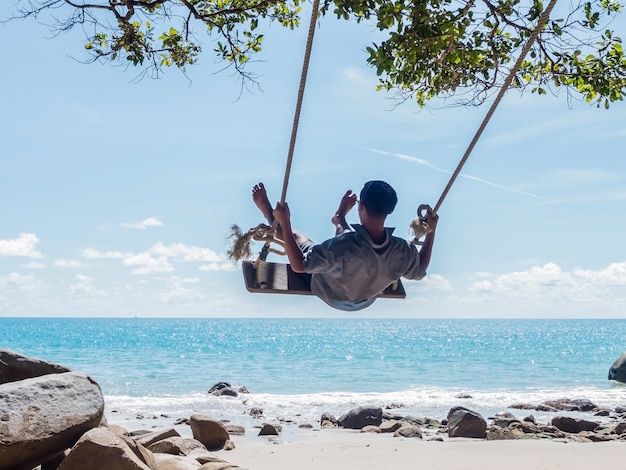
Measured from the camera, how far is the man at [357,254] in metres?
4.90

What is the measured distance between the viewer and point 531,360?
38.2 metres

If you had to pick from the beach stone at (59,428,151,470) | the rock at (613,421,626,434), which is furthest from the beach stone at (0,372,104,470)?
the rock at (613,421,626,434)

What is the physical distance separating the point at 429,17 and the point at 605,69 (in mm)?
1922

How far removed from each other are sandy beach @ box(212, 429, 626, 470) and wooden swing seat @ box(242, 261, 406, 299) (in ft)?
14.5

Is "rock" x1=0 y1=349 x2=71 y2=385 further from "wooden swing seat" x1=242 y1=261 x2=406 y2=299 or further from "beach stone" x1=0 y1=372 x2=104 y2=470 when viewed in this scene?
"wooden swing seat" x1=242 y1=261 x2=406 y2=299

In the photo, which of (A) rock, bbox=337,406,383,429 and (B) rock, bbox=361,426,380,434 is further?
(A) rock, bbox=337,406,383,429

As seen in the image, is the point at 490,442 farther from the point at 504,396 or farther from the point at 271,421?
the point at 504,396

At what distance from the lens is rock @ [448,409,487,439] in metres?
12.3

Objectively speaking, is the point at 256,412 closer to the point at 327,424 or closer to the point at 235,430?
the point at 327,424

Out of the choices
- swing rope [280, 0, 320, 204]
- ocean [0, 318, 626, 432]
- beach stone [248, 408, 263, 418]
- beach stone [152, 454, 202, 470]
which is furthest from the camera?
ocean [0, 318, 626, 432]

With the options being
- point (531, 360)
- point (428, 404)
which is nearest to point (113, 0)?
point (428, 404)

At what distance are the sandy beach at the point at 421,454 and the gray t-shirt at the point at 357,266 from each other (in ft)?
14.6

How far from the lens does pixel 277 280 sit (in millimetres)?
5281

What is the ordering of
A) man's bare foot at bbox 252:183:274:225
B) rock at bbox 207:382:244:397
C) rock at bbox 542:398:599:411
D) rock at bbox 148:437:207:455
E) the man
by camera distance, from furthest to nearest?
1. rock at bbox 207:382:244:397
2. rock at bbox 542:398:599:411
3. rock at bbox 148:437:207:455
4. man's bare foot at bbox 252:183:274:225
5. the man
